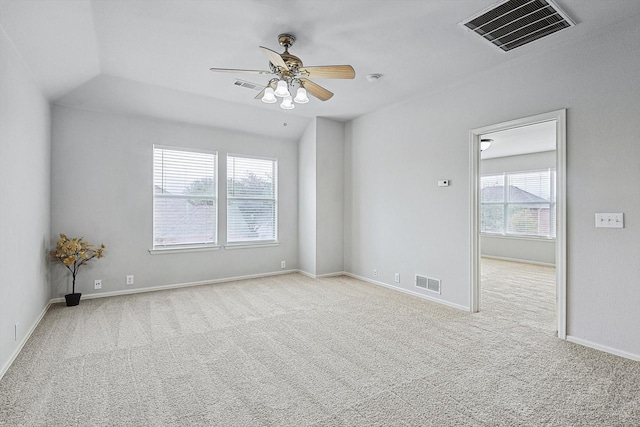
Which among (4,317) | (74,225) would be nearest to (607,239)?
(4,317)

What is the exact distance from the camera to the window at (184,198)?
16.4 ft

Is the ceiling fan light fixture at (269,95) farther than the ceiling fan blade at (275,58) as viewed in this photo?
Yes

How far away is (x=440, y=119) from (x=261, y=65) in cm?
241

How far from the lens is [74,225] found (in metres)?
4.37

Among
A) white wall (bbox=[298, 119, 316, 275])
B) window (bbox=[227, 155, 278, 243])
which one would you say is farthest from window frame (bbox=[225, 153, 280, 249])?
white wall (bbox=[298, 119, 316, 275])

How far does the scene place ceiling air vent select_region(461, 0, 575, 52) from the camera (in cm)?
254

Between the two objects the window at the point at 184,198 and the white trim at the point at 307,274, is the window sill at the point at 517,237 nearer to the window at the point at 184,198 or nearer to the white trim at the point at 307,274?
the white trim at the point at 307,274

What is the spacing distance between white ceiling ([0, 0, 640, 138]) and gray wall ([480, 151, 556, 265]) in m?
A: 4.93

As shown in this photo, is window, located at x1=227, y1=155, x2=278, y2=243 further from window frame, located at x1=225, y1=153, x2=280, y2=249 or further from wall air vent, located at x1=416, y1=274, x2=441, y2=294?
wall air vent, located at x1=416, y1=274, x2=441, y2=294

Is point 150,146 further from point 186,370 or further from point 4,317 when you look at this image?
point 186,370

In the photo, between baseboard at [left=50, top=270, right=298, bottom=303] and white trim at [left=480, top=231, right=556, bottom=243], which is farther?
white trim at [left=480, top=231, right=556, bottom=243]

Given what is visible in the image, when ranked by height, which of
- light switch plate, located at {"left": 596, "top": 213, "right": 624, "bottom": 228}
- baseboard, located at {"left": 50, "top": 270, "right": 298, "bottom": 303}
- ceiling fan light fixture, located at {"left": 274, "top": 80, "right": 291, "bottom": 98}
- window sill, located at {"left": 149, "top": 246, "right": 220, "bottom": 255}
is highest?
ceiling fan light fixture, located at {"left": 274, "top": 80, "right": 291, "bottom": 98}

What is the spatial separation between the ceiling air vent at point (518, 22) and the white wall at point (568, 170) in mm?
463

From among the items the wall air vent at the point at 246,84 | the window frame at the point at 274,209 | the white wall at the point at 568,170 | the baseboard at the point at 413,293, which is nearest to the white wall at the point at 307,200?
the window frame at the point at 274,209
